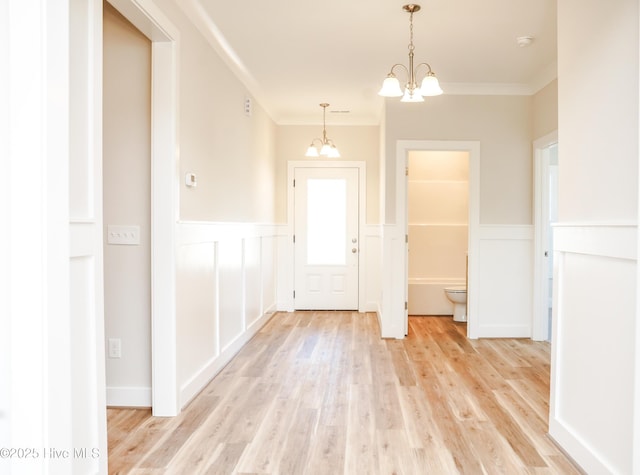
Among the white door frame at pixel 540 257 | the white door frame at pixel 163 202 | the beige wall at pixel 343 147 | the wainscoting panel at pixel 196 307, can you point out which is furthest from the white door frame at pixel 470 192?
the white door frame at pixel 163 202

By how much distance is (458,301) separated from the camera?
5.75m

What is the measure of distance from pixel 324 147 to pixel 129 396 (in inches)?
147

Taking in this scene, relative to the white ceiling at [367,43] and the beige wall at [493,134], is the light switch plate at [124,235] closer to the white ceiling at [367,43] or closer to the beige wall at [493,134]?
the white ceiling at [367,43]

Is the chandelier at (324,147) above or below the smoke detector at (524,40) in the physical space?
below

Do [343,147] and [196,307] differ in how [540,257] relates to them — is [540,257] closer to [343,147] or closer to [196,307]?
[343,147]

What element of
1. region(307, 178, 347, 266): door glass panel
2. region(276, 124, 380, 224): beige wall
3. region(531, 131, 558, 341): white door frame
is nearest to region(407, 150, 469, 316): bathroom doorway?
region(276, 124, 380, 224): beige wall

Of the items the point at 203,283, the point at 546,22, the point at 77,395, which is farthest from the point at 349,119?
the point at 77,395

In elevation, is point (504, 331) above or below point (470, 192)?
below

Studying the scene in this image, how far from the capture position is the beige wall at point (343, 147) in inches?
254

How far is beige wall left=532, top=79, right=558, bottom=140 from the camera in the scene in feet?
14.2

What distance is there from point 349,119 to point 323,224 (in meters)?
1.48

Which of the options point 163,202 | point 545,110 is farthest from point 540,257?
point 163,202

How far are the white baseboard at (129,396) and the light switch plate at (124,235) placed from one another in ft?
3.05

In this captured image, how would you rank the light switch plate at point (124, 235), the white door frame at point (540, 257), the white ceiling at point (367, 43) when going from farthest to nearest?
the white door frame at point (540, 257)
the white ceiling at point (367, 43)
the light switch plate at point (124, 235)
